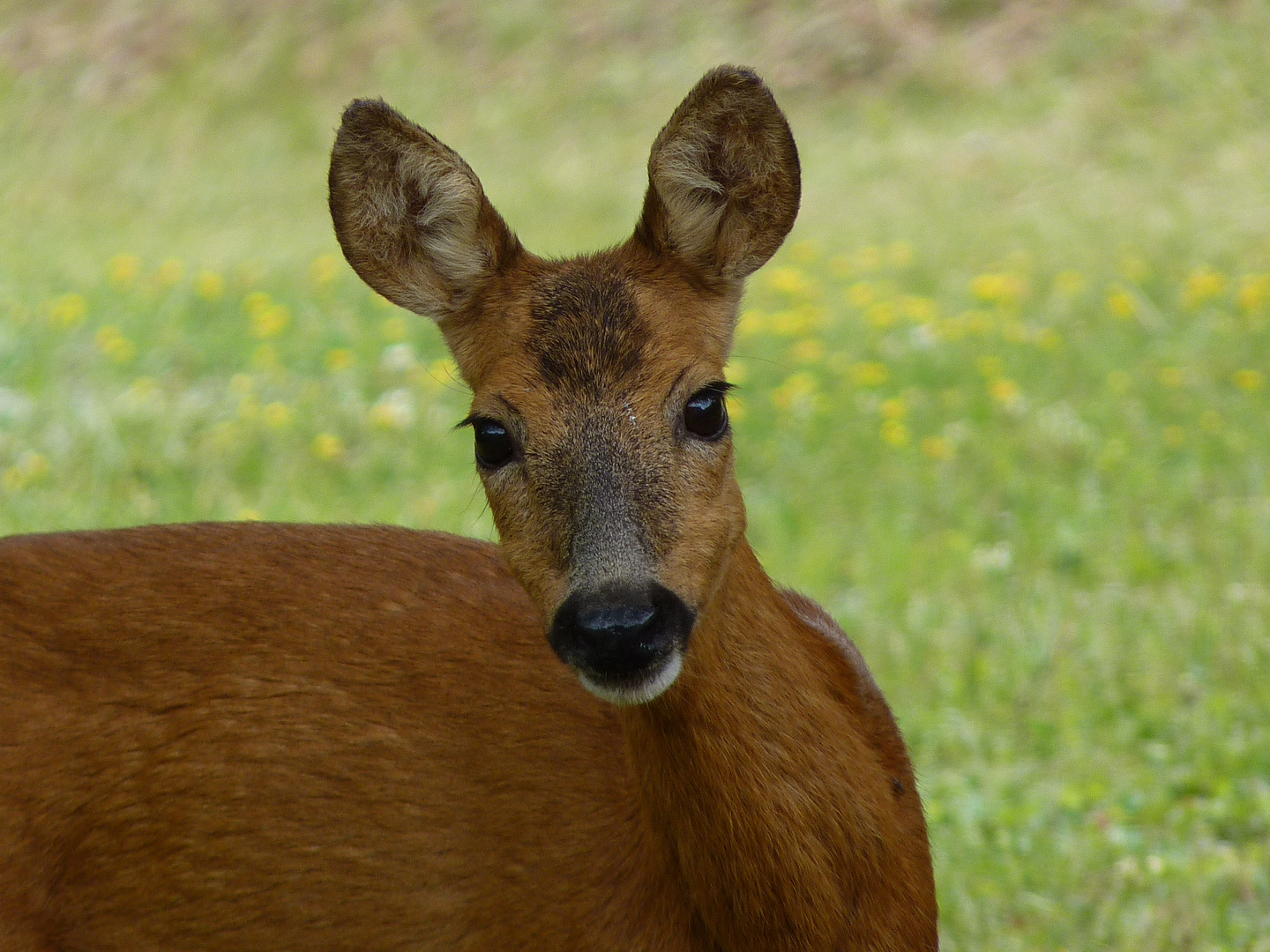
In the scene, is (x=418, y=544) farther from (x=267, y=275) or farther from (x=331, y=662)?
(x=267, y=275)

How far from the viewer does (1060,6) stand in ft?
44.3

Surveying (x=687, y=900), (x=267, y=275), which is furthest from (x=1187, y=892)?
(x=267, y=275)

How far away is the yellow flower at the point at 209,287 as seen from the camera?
9906 mm

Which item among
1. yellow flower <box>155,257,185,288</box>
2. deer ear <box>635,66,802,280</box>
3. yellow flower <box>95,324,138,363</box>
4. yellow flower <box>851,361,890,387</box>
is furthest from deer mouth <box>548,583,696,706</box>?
yellow flower <box>155,257,185,288</box>

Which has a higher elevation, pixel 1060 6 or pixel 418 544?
pixel 1060 6

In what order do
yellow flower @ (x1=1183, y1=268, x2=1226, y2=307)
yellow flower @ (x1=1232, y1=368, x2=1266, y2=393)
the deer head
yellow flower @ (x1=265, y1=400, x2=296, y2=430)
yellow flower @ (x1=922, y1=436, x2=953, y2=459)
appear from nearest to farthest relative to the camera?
1. the deer head
2. yellow flower @ (x1=922, y1=436, x2=953, y2=459)
3. yellow flower @ (x1=1232, y1=368, x2=1266, y2=393)
4. yellow flower @ (x1=265, y1=400, x2=296, y2=430)
5. yellow flower @ (x1=1183, y1=268, x2=1226, y2=307)

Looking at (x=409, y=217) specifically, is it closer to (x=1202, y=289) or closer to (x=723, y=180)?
(x=723, y=180)

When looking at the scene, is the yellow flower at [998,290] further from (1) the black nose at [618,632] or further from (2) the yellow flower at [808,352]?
(1) the black nose at [618,632]

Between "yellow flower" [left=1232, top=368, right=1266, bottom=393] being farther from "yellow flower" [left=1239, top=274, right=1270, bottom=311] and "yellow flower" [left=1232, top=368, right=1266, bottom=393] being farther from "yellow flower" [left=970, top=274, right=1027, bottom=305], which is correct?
"yellow flower" [left=970, top=274, right=1027, bottom=305]

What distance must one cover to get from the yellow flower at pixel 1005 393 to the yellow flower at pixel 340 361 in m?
3.12

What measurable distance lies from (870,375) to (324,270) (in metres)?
4.10

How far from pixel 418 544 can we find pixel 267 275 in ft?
24.4

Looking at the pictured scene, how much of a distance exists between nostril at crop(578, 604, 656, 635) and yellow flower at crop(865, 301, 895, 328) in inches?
244

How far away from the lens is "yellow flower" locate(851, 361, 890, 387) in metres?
7.89
